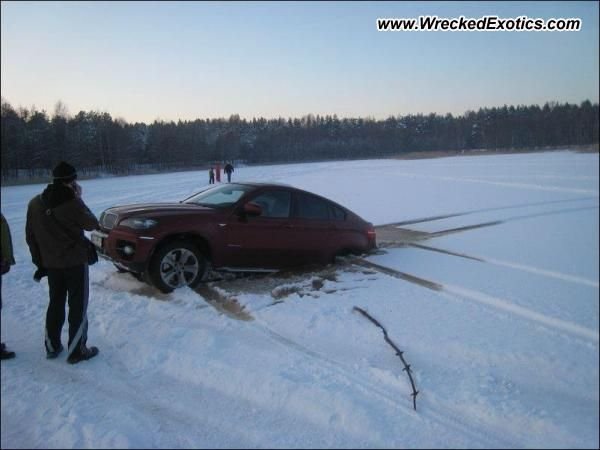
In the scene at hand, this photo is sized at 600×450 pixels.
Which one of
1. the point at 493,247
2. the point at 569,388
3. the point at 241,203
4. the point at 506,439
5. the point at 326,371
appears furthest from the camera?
the point at 493,247

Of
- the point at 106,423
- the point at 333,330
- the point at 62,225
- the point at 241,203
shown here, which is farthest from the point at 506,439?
the point at 241,203

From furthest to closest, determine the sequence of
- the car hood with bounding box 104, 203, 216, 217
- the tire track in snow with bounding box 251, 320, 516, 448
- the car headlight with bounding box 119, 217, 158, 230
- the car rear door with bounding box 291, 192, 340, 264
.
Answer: the car rear door with bounding box 291, 192, 340, 264
the car hood with bounding box 104, 203, 216, 217
the car headlight with bounding box 119, 217, 158, 230
the tire track in snow with bounding box 251, 320, 516, 448

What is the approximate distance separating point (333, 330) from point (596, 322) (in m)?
2.44

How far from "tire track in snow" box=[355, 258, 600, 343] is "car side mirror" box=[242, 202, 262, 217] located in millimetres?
2281

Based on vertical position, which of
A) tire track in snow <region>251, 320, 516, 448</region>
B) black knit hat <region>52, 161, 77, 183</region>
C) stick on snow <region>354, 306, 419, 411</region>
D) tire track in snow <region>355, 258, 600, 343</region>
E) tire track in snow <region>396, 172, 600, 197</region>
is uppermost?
black knit hat <region>52, 161, 77, 183</region>

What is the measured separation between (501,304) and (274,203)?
3540mm

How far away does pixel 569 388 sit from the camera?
354 centimetres

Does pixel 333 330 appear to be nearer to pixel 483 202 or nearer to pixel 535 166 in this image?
Result: pixel 535 166

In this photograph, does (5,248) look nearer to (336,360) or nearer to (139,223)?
(139,223)

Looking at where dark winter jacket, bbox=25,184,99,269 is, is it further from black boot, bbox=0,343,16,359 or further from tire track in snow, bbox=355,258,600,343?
tire track in snow, bbox=355,258,600,343

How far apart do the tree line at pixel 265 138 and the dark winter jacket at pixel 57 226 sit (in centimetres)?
460

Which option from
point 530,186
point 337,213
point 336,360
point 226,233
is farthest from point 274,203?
point 530,186

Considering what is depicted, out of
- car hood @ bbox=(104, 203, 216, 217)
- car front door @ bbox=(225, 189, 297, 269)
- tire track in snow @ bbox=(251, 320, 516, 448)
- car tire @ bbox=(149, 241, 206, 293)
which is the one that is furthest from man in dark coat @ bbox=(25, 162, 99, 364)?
car front door @ bbox=(225, 189, 297, 269)

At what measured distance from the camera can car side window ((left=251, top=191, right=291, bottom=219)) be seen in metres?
6.83
